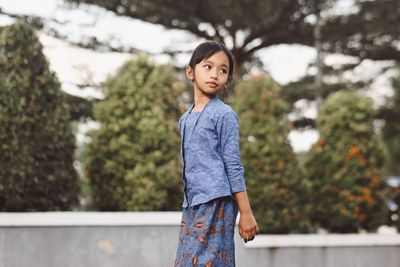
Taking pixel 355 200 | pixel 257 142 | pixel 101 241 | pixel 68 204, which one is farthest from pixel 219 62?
pixel 355 200

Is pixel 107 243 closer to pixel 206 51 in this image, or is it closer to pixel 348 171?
pixel 206 51

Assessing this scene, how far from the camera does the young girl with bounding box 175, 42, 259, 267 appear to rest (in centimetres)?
316

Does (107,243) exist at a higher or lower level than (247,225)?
lower

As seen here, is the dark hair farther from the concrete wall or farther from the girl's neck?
the concrete wall

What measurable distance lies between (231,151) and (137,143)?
3.08 m

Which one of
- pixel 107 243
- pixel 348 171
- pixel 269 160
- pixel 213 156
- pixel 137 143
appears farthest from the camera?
pixel 348 171

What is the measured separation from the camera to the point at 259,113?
23.4 ft

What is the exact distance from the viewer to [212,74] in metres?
3.30

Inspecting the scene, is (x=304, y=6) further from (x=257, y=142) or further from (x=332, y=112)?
(x=257, y=142)

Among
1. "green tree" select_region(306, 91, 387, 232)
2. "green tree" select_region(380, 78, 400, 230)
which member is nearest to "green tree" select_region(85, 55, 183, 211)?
"green tree" select_region(306, 91, 387, 232)

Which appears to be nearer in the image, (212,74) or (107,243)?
(212,74)

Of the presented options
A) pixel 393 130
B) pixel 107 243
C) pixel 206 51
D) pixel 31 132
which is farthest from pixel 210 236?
pixel 393 130

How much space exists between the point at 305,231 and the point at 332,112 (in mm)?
1540

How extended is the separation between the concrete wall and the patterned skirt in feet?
7.69
